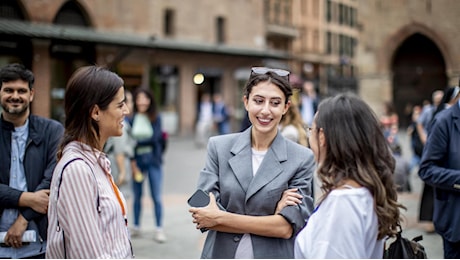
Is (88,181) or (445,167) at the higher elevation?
(88,181)

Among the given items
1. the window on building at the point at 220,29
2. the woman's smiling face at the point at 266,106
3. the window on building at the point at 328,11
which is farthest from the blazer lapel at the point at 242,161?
the window on building at the point at 220,29

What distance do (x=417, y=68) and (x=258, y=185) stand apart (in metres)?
5.14

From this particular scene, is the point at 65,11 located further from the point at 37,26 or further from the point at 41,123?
the point at 41,123

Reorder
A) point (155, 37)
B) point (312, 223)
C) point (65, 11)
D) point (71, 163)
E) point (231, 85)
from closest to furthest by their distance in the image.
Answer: point (312, 223) < point (71, 163) < point (65, 11) < point (155, 37) < point (231, 85)

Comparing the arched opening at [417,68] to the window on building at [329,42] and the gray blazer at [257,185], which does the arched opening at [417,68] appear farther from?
the gray blazer at [257,185]

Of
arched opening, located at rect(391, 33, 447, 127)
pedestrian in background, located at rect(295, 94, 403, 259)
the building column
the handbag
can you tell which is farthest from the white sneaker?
the building column

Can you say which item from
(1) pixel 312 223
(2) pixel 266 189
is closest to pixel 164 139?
(2) pixel 266 189

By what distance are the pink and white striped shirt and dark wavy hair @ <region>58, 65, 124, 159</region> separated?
6cm

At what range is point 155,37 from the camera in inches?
1008

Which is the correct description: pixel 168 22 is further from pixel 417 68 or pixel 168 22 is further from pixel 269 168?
pixel 269 168

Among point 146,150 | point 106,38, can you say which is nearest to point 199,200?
point 146,150

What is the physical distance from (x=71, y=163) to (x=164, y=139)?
5.61 meters

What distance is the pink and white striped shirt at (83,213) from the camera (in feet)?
7.85

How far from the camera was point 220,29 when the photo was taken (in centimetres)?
3038
